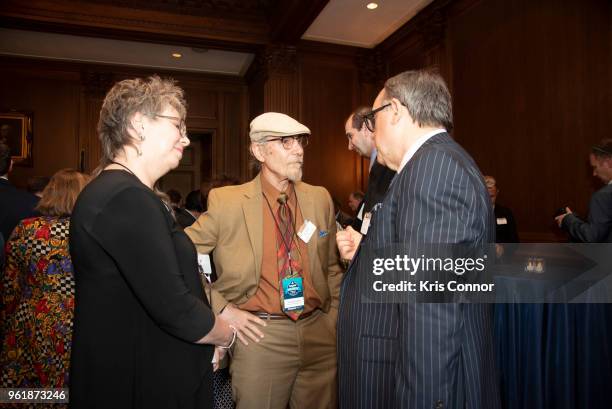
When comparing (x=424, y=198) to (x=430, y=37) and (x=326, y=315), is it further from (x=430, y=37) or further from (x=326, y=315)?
(x=430, y=37)

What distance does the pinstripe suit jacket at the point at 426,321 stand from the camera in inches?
41.3

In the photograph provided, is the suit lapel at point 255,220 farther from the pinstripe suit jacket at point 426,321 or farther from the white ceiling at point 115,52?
the white ceiling at point 115,52

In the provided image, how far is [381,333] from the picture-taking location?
1.26 metres

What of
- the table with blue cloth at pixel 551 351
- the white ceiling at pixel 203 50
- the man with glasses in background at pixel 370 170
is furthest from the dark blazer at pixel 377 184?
the white ceiling at pixel 203 50

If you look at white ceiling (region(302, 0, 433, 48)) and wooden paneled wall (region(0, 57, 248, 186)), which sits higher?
white ceiling (region(302, 0, 433, 48))

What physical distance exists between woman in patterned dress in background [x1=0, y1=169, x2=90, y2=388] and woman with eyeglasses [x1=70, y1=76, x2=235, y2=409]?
4.18 feet

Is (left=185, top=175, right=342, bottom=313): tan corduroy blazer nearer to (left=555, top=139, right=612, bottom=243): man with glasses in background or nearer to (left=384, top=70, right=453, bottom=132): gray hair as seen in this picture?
(left=384, top=70, right=453, bottom=132): gray hair

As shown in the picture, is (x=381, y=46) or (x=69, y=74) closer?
(x=381, y=46)

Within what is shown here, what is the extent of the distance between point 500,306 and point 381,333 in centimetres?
155

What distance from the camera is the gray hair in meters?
1.29

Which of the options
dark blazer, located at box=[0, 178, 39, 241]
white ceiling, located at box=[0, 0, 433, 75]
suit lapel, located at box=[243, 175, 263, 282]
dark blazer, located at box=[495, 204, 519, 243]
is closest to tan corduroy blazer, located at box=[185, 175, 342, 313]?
suit lapel, located at box=[243, 175, 263, 282]

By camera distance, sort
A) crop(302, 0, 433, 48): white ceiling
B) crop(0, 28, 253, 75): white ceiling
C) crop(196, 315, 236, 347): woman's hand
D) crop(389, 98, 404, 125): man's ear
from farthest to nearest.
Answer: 1. crop(0, 28, 253, 75): white ceiling
2. crop(302, 0, 433, 48): white ceiling
3. crop(389, 98, 404, 125): man's ear
4. crop(196, 315, 236, 347): woman's hand

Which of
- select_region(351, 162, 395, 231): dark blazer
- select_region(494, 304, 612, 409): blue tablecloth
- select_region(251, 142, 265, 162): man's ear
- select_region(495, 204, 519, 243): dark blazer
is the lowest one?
select_region(494, 304, 612, 409): blue tablecloth

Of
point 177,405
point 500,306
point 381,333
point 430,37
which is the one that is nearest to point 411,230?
point 381,333
